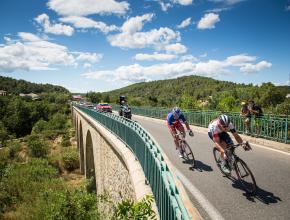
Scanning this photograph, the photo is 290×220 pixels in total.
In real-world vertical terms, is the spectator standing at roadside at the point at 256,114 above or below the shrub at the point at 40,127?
above

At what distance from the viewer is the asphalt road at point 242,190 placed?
4582 millimetres

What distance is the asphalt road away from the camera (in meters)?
4.58

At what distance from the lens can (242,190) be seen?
564 centimetres

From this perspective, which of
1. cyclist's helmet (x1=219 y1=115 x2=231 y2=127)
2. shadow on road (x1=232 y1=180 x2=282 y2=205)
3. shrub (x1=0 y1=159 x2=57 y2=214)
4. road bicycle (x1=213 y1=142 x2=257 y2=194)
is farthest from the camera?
shrub (x1=0 y1=159 x2=57 y2=214)

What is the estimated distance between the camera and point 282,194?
5.25 m

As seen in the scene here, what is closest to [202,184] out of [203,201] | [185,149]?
[203,201]

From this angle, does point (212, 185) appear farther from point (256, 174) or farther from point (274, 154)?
point (274, 154)

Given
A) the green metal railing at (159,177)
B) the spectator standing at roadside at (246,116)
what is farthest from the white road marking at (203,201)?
the spectator standing at roadside at (246,116)

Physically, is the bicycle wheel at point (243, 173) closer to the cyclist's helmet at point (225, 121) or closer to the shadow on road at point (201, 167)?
the cyclist's helmet at point (225, 121)

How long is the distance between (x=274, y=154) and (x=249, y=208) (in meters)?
4.37

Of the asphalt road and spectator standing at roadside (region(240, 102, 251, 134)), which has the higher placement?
spectator standing at roadside (region(240, 102, 251, 134))

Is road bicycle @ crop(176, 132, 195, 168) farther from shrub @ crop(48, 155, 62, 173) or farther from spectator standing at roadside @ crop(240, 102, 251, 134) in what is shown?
shrub @ crop(48, 155, 62, 173)

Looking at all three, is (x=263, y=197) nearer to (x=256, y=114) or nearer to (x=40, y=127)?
(x=256, y=114)

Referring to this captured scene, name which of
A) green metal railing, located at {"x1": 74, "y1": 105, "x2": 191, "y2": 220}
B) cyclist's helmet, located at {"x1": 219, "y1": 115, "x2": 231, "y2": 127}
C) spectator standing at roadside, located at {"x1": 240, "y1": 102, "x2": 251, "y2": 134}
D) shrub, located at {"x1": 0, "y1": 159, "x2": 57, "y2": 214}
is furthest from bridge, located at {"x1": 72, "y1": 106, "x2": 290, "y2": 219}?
shrub, located at {"x1": 0, "y1": 159, "x2": 57, "y2": 214}
